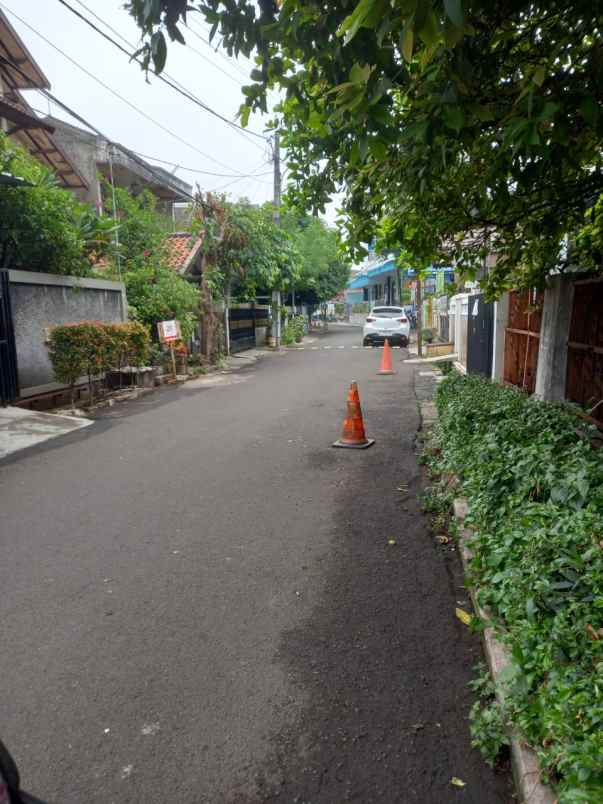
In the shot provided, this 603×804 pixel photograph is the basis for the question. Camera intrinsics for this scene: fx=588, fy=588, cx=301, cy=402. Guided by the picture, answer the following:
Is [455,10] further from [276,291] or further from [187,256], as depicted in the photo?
[276,291]

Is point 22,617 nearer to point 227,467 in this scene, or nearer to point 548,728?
point 548,728

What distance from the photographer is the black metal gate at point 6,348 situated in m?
9.76

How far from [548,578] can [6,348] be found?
9567mm

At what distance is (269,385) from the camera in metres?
A: 14.0

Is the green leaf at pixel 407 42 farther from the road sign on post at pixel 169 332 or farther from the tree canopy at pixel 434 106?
the road sign on post at pixel 169 332

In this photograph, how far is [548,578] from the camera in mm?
2555

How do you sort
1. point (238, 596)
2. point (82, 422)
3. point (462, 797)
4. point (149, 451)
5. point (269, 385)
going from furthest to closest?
point (269, 385)
point (82, 422)
point (149, 451)
point (238, 596)
point (462, 797)

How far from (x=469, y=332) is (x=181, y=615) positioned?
10577 millimetres

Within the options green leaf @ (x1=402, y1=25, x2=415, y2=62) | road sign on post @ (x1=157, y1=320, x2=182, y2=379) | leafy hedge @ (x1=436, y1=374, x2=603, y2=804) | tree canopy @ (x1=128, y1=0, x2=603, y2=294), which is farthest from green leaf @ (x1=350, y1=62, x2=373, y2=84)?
road sign on post @ (x1=157, y1=320, x2=182, y2=379)

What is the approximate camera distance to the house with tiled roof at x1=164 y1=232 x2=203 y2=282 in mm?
19125

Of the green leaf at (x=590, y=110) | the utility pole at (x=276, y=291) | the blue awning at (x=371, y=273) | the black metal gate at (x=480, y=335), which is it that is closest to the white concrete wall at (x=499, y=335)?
the black metal gate at (x=480, y=335)

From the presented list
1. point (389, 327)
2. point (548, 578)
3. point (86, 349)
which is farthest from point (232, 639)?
point (389, 327)

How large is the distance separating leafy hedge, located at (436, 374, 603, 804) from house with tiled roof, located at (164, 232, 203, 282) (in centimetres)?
1598

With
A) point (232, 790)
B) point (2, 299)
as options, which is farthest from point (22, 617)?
point (2, 299)
